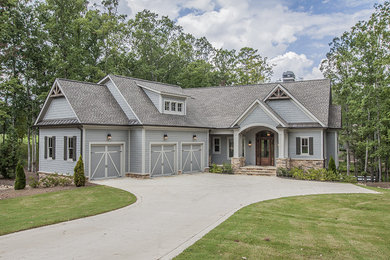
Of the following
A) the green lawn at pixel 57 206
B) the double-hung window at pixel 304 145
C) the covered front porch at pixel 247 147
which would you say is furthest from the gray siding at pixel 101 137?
the double-hung window at pixel 304 145

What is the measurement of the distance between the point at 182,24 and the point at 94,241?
3663 centimetres

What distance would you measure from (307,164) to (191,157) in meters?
7.95

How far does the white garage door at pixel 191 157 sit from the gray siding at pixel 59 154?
717 centimetres

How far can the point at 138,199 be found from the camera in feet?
41.3

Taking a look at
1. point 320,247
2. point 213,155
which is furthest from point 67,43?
point 320,247

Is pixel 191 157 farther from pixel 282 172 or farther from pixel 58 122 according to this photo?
pixel 58 122

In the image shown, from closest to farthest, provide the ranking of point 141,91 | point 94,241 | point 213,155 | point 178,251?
point 178,251
point 94,241
point 141,91
point 213,155

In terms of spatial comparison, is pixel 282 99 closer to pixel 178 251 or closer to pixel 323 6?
pixel 323 6

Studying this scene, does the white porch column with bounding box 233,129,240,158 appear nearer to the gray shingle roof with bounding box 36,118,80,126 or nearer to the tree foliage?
the tree foliage

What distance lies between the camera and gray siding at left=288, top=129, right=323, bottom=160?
21.8 meters

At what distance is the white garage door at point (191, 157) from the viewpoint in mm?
21969

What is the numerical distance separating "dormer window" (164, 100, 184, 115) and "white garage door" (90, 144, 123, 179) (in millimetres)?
4393

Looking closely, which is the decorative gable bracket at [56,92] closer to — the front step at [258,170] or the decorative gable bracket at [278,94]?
the front step at [258,170]

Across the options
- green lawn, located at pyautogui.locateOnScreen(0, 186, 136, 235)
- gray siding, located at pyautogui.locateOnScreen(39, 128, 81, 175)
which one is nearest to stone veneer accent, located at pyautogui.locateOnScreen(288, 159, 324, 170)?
green lawn, located at pyautogui.locateOnScreen(0, 186, 136, 235)
